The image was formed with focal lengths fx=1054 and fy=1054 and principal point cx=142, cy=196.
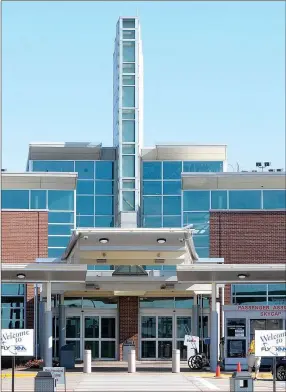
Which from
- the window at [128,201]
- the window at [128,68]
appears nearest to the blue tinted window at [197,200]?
the window at [128,201]

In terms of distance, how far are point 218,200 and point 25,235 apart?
33.1 ft

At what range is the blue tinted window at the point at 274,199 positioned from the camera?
174ft

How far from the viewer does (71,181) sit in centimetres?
5350

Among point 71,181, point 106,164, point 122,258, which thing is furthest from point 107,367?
point 106,164

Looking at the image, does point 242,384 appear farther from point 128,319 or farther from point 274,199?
point 274,199

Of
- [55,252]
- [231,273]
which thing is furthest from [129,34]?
[231,273]

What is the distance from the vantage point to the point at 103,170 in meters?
57.7

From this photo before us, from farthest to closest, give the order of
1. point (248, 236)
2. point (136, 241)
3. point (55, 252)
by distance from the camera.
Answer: point (55, 252) < point (248, 236) < point (136, 241)

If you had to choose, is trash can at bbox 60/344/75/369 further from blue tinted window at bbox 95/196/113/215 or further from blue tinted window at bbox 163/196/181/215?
blue tinted window at bbox 95/196/113/215

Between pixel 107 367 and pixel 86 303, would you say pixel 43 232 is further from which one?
pixel 107 367

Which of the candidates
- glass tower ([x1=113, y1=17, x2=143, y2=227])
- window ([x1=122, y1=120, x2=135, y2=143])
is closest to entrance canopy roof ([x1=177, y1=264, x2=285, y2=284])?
glass tower ([x1=113, y1=17, x2=143, y2=227])

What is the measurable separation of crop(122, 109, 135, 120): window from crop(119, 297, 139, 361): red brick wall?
38.3ft

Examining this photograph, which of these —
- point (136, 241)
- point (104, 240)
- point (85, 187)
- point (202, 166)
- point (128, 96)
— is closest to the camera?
point (104, 240)

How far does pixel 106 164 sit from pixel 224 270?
22.3 m
